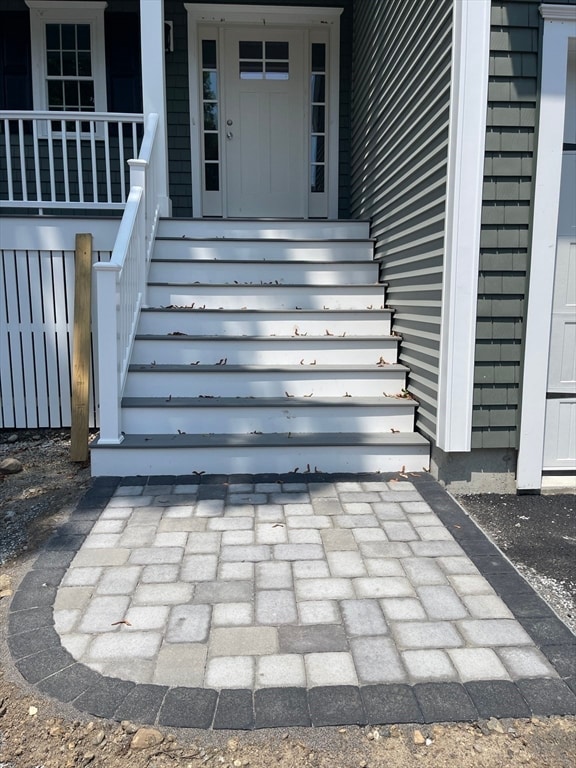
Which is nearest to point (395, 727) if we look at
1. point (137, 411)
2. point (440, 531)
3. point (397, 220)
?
point (440, 531)

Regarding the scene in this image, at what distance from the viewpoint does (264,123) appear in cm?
604

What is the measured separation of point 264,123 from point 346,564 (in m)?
5.05

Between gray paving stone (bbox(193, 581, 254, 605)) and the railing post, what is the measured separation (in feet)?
4.55

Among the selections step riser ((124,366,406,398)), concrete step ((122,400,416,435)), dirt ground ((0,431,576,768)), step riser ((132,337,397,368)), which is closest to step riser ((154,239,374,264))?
step riser ((132,337,397,368))

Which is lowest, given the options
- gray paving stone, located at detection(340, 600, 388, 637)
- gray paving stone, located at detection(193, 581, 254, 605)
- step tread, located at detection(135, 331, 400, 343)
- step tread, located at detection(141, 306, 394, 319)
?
gray paving stone, located at detection(340, 600, 388, 637)

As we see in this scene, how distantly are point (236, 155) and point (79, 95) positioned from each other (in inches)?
66.8

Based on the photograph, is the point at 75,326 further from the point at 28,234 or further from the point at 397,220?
the point at 397,220

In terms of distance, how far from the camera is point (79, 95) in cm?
591

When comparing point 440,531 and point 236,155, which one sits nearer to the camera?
point 440,531

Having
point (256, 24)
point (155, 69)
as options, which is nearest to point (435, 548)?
point (155, 69)

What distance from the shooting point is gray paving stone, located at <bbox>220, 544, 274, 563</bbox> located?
8.07ft

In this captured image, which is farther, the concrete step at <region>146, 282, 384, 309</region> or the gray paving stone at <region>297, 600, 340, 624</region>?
the concrete step at <region>146, 282, 384, 309</region>

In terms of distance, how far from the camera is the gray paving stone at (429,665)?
Answer: 1758mm

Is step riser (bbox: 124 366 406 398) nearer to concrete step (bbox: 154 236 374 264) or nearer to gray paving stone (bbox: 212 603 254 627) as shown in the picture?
concrete step (bbox: 154 236 374 264)
